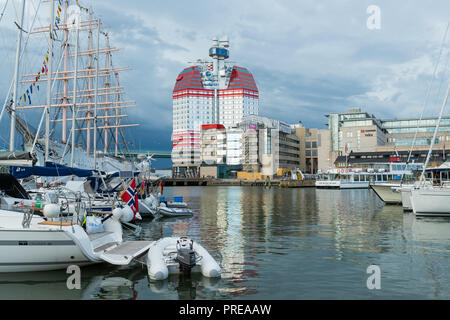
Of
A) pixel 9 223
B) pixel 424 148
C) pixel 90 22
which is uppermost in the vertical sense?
pixel 90 22

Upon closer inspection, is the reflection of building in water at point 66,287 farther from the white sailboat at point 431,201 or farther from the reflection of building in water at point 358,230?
the white sailboat at point 431,201

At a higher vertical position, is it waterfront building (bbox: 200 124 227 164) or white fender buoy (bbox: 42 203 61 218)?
waterfront building (bbox: 200 124 227 164)

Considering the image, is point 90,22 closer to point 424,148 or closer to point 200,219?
point 200,219

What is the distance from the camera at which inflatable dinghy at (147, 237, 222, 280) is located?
14102 mm

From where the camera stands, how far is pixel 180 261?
565 inches

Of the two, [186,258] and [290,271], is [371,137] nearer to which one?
[290,271]

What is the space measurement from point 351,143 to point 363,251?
142 metres

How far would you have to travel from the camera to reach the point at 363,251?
18922mm

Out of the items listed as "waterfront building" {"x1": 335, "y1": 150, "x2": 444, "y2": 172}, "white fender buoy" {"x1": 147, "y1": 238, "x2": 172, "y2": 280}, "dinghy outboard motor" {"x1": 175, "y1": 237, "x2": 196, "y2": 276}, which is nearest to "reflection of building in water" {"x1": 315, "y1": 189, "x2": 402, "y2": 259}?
"dinghy outboard motor" {"x1": 175, "y1": 237, "x2": 196, "y2": 276}

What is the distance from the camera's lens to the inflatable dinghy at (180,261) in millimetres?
14102

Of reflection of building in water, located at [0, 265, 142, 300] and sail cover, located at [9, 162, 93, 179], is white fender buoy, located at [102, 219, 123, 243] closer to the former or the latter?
reflection of building in water, located at [0, 265, 142, 300]

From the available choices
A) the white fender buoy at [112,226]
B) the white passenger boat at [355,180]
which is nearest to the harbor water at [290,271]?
the white fender buoy at [112,226]
